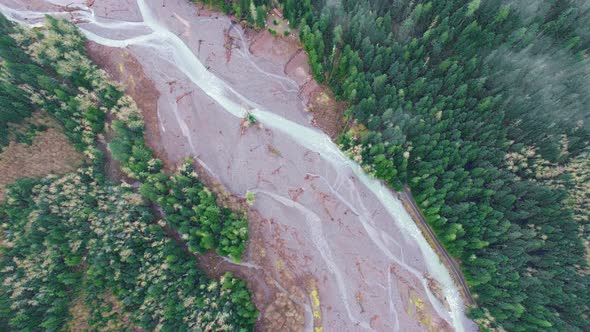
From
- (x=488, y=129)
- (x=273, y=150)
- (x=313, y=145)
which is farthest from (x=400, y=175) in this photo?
(x=273, y=150)

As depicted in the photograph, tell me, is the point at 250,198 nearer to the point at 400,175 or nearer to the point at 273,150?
the point at 273,150

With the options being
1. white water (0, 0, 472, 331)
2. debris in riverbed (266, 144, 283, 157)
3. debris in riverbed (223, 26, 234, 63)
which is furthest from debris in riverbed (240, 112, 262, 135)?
debris in riverbed (223, 26, 234, 63)

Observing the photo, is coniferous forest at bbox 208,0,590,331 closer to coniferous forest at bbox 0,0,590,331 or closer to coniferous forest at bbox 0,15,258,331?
coniferous forest at bbox 0,0,590,331

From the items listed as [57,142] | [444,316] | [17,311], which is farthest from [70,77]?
[444,316]

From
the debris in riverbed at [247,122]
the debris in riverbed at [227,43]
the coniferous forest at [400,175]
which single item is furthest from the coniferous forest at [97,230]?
the debris in riverbed at [227,43]

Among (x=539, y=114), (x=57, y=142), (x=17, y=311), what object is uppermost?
(x=539, y=114)

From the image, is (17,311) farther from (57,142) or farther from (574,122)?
(574,122)
